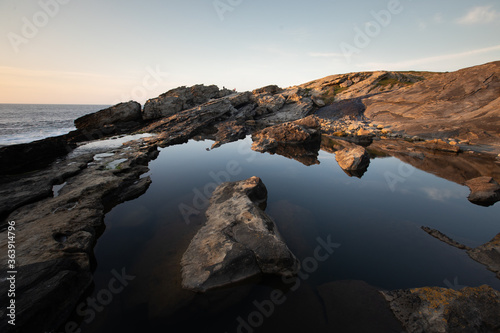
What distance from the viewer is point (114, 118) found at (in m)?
41.7

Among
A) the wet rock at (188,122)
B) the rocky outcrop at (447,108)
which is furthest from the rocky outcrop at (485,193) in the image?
the wet rock at (188,122)

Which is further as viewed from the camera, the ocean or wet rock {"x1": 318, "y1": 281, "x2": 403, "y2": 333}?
the ocean

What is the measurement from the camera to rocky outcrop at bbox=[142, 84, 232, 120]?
149 ft

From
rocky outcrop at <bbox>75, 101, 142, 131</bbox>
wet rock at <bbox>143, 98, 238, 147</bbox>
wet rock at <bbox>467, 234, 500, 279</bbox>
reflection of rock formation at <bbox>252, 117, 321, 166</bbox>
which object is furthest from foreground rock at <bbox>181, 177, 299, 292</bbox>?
rocky outcrop at <bbox>75, 101, 142, 131</bbox>

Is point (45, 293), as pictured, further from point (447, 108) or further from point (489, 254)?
point (447, 108)

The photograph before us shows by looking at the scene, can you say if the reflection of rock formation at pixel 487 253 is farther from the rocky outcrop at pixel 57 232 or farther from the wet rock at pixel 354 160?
the rocky outcrop at pixel 57 232

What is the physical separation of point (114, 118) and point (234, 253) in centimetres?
4581

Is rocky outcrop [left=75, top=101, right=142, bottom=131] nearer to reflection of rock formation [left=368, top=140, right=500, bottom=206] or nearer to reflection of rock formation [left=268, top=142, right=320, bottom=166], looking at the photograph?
reflection of rock formation [left=268, top=142, right=320, bottom=166]

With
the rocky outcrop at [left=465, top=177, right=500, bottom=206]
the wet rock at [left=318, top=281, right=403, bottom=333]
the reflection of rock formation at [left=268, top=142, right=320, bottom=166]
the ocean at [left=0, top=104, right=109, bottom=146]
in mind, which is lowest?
the wet rock at [left=318, top=281, right=403, bottom=333]

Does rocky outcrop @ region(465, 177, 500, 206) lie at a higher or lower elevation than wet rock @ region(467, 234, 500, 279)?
higher

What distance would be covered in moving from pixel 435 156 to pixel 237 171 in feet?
80.5

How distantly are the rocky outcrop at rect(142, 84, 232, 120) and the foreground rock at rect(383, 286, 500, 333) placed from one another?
5042cm

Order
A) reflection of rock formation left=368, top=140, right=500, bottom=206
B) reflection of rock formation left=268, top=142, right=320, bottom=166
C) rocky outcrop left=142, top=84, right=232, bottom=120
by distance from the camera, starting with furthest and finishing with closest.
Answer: rocky outcrop left=142, top=84, right=232, bottom=120
reflection of rock formation left=268, top=142, right=320, bottom=166
reflection of rock formation left=368, top=140, right=500, bottom=206

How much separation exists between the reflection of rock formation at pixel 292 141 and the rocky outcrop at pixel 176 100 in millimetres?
25108
